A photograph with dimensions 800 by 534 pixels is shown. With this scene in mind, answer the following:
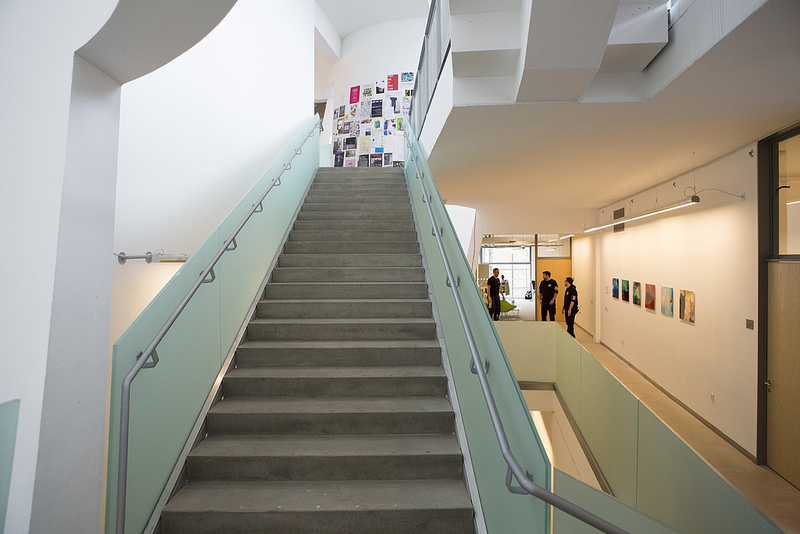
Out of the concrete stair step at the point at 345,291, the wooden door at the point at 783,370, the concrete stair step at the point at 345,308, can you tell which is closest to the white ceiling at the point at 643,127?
the wooden door at the point at 783,370

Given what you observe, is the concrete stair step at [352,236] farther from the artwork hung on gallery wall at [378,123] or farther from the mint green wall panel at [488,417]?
the artwork hung on gallery wall at [378,123]

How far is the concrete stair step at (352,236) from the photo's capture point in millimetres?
5488

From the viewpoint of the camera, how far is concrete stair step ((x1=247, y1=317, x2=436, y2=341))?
149 inches

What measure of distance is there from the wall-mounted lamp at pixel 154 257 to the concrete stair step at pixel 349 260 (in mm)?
1016

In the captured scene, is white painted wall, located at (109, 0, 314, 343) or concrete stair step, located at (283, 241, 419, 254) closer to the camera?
white painted wall, located at (109, 0, 314, 343)

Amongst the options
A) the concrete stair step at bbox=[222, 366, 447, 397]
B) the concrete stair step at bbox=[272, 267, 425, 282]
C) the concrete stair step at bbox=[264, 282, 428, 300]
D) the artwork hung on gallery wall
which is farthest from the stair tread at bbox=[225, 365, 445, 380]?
the artwork hung on gallery wall

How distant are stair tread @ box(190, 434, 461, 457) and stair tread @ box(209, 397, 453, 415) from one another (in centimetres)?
16

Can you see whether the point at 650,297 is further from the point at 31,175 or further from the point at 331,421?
the point at 31,175

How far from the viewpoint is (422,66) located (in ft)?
24.6

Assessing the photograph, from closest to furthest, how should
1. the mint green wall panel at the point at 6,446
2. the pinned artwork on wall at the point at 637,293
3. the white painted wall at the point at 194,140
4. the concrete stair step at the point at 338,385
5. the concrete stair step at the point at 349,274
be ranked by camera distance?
the mint green wall panel at the point at 6,446 → the concrete stair step at the point at 338,385 → the white painted wall at the point at 194,140 → the concrete stair step at the point at 349,274 → the pinned artwork on wall at the point at 637,293

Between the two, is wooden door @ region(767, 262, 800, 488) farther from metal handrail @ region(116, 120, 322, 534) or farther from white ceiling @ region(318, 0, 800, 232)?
metal handrail @ region(116, 120, 322, 534)

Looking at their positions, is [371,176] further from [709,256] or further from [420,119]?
[709,256]

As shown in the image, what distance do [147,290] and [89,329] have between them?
2.31 m

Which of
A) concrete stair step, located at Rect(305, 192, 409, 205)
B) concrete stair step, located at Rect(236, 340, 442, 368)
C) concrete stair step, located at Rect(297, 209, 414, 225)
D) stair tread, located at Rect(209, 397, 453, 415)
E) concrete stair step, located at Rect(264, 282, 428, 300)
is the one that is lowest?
stair tread, located at Rect(209, 397, 453, 415)
